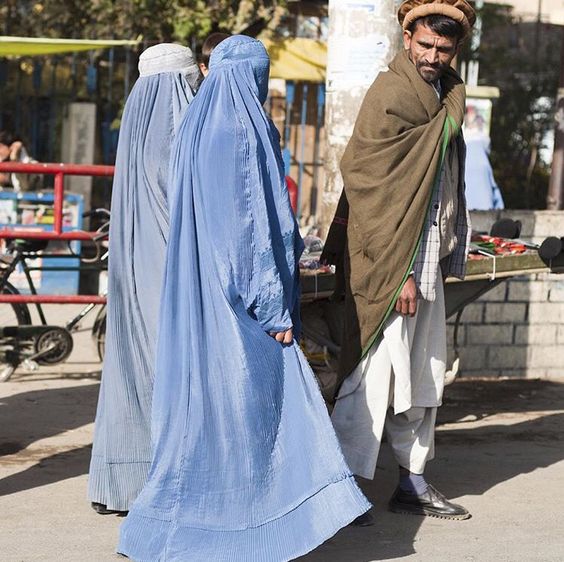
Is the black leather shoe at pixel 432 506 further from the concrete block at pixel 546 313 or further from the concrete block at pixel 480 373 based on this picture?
the concrete block at pixel 546 313

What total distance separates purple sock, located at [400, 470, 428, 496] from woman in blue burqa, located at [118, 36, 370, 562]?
0.94m

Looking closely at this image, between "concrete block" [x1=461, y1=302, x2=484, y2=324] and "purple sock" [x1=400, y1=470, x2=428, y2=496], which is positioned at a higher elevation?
"concrete block" [x1=461, y1=302, x2=484, y2=324]

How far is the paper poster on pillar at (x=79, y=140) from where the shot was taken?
11.6m

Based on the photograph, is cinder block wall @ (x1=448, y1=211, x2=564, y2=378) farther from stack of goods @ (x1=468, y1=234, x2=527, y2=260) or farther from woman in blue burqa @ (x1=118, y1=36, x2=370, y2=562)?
woman in blue burqa @ (x1=118, y1=36, x2=370, y2=562)

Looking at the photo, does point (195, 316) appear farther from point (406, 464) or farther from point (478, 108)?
point (478, 108)

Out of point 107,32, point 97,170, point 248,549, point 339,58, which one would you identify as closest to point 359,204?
point 248,549

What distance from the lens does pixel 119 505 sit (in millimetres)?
4977

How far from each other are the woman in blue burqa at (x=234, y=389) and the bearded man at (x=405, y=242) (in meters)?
0.67

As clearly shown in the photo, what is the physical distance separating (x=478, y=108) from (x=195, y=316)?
8.27 metres

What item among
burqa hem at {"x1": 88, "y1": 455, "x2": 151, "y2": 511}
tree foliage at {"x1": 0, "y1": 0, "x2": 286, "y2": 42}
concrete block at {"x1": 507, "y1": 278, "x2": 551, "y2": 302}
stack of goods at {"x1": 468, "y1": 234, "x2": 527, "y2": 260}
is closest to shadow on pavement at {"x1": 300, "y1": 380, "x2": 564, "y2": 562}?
concrete block at {"x1": 507, "y1": 278, "x2": 551, "y2": 302}

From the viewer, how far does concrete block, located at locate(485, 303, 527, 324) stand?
8.00m

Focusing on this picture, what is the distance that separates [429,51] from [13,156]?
22.5 feet

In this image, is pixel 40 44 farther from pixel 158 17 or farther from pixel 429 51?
pixel 429 51

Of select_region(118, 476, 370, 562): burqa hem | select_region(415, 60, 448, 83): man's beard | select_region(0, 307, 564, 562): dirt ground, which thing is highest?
select_region(415, 60, 448, 83): man's beard
